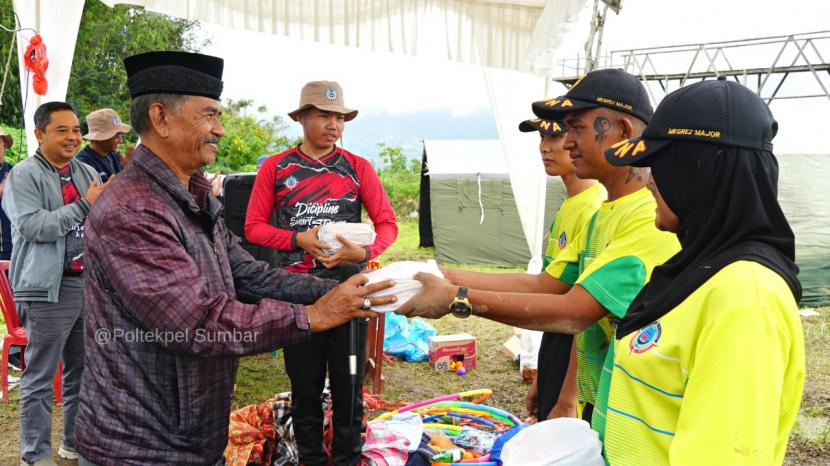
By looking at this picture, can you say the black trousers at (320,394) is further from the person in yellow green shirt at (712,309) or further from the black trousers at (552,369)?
the person in yellow green shirt at (712,309)

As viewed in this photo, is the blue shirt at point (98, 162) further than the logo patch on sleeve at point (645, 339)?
Yes

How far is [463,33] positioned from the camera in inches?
219

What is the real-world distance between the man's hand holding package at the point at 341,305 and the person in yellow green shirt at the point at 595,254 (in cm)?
21

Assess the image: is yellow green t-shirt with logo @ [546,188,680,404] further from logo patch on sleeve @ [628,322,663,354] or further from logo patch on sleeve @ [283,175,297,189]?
logo patch on sleeve @ [283,175,297,189]

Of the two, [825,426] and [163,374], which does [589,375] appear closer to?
[163,374]

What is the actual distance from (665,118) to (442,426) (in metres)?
3.28

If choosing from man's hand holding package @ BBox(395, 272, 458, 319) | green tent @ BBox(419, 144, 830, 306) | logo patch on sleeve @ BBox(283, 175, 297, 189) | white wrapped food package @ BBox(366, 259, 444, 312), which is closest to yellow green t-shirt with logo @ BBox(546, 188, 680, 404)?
man's hand holding package @ BBox(395, 272, 458, 319)

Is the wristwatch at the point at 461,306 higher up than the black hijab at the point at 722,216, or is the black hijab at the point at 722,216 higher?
the black hijab at the point at 722,216

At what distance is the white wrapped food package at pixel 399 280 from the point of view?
2193 mm

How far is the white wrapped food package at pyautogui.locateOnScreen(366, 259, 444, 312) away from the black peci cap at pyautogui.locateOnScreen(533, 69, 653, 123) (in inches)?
33.7

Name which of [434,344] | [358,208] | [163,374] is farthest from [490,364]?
[163,374]

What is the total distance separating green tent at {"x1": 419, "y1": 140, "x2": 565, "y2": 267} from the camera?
12539 millimetres

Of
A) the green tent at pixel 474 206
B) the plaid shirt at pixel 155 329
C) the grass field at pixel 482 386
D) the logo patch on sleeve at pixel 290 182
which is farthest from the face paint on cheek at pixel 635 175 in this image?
the green tent at pixel 474 206

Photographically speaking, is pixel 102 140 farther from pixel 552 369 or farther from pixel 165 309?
pixel 552 369
